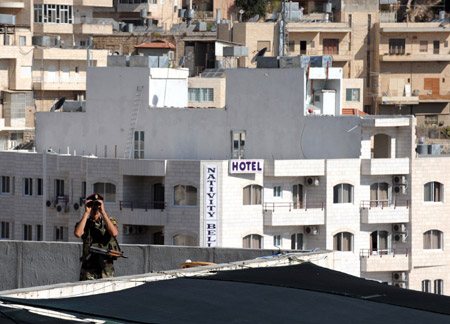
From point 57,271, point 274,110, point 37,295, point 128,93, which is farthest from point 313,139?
point 37,295

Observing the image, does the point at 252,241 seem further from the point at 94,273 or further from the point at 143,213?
the point at 94,273

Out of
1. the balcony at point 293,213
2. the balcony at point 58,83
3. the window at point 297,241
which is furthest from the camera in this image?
the balcony at point 58,83

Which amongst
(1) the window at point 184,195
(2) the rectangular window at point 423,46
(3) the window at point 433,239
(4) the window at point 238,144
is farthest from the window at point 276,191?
(2) the rectangular window at point 423,46

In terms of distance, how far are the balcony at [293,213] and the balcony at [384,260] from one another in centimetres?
214

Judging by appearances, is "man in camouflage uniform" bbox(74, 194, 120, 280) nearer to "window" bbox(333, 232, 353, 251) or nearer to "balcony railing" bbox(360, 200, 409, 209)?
"window" bbox(333, 232, 353, 251)

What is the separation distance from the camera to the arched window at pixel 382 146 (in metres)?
57.8

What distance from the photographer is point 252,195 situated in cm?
5356

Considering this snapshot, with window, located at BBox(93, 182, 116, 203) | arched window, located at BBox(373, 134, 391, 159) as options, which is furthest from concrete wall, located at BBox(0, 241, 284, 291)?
arched window, located at BBox(373, 134, 391, 159)

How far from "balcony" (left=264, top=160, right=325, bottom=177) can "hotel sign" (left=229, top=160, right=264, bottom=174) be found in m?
0.25

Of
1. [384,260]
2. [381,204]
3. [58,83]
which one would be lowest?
[384,260]

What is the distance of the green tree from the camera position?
112 m

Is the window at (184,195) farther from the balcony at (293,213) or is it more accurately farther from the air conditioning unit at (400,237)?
the air conditioning unit at (400,237)

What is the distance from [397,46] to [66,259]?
76.9 m

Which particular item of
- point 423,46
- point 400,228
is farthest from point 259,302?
point 423,46
